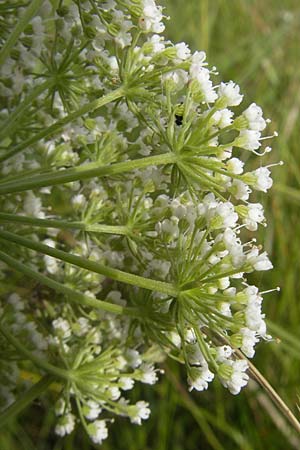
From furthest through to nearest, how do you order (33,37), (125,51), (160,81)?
(33,37) → (125,51) → (160,81)

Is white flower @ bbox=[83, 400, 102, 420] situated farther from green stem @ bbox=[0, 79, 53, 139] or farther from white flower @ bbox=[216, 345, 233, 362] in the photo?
green stem @ bbox=[0, 79, 53, 139]

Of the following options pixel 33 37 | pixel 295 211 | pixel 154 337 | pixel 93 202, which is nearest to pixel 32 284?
pixel 93 202

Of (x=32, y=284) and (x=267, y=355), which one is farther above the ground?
(x=32, y=284)

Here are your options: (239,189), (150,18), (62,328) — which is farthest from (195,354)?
(150,18)

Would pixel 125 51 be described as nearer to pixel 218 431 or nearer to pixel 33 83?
pixel 33 83

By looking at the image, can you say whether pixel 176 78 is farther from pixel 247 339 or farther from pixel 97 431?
pixel 97 431

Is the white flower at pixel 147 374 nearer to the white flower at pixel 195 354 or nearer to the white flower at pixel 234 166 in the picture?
the white flower at pixel 195 354

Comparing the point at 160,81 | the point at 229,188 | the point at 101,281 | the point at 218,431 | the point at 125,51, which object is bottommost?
the point at 218,431
